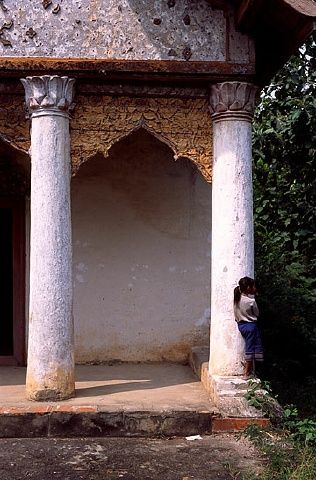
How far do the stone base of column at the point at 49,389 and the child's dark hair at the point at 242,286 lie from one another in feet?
5.87

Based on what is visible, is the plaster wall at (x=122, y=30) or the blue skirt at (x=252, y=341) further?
the plaster wall at (x=122, y=30)

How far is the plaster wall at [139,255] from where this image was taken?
907cm

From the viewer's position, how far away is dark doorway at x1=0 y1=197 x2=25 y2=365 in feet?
29.3

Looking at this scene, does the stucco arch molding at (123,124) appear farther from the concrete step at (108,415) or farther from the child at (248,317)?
the concrete step at (108,415)

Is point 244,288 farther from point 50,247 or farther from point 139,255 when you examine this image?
point 139,255

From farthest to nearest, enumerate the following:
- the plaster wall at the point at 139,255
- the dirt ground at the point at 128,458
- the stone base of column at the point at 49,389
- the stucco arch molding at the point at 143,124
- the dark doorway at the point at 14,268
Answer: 1. the plaster wall at the point at 139,255
2. the dark doorway at the point at 14,268
3. the stucco arch molding at the point at 143,124
4. the stone base of column at the point at 49,389
5. the dirt ground at the point at 128,458

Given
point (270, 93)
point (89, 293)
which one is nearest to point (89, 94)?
point (89, 293)

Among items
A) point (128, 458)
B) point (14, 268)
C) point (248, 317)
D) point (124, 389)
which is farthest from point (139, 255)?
point (128, 458)

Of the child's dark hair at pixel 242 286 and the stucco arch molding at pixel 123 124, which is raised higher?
the stucco arch molding at pixel 123 124

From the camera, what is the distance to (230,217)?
6.85m

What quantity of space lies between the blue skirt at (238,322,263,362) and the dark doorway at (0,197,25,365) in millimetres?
3388

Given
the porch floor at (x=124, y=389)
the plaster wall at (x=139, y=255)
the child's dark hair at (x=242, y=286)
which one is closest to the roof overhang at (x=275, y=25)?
the plaster wall at (x=139, y=255)

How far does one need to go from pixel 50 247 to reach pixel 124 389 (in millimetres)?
1719

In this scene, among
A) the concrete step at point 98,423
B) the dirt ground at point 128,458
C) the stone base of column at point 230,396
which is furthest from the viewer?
the stone base of column at point 230,396
